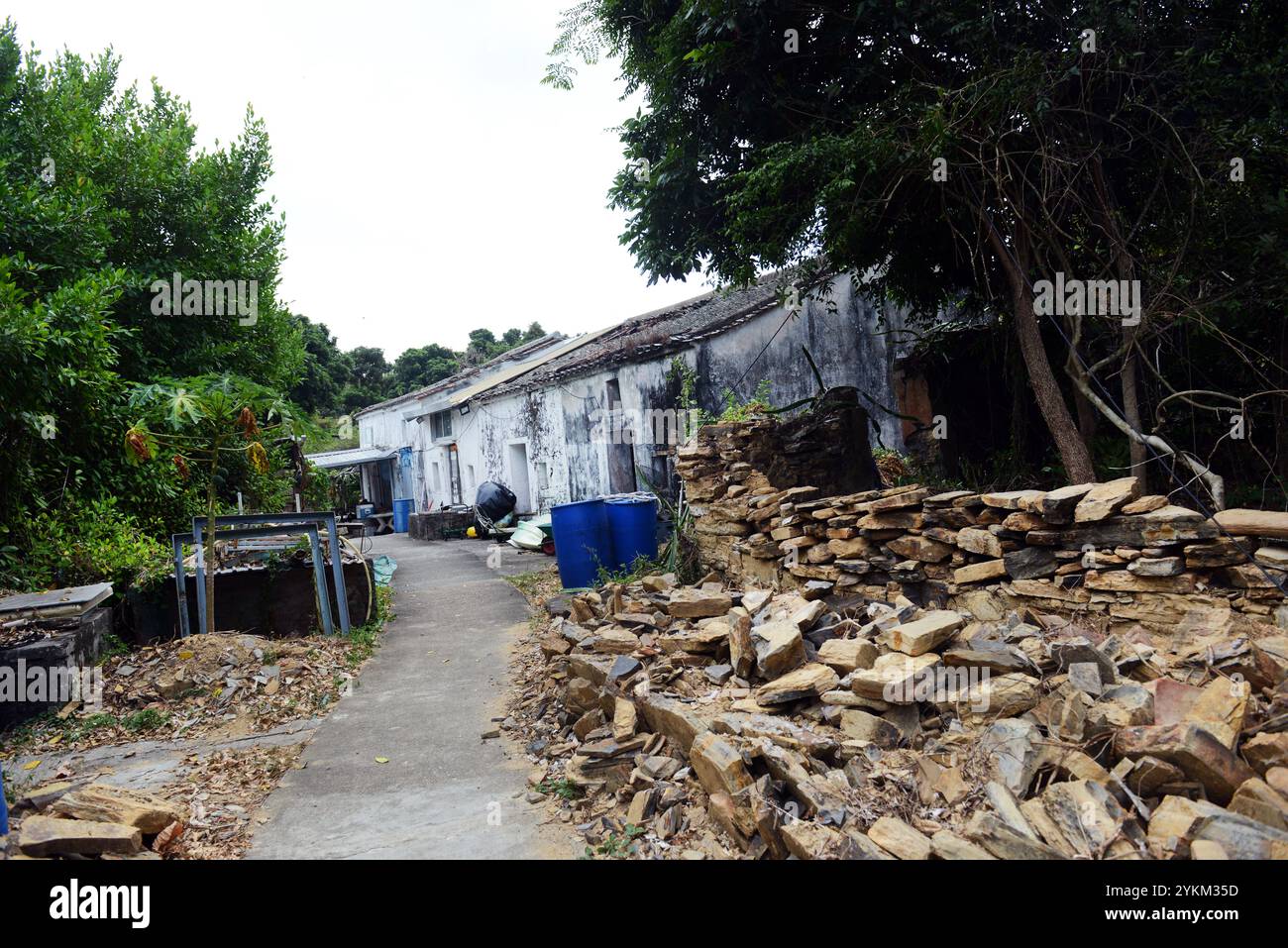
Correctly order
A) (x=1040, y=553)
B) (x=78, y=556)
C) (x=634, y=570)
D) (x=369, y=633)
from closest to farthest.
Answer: (x=1040, y=553)
(x=78, y=556)
(x=369, y=633)
(x=634, y=570)

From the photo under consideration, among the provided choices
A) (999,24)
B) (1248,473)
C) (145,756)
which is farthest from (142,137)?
(1248,473)

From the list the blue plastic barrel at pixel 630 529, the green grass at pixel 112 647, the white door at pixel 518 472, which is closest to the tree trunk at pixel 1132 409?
the blue plastic barrel at pixel 630 529

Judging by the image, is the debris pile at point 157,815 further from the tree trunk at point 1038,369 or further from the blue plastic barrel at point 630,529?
the tree trunk at point 1038,369

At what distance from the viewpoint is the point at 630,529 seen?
30.7 feet

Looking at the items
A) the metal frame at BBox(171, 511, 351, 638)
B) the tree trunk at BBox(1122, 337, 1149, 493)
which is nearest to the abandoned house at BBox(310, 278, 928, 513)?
the tree trunk at BBox(1122, 337, 1149, 493)

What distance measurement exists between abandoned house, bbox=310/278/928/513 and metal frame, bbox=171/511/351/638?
428 centimetres

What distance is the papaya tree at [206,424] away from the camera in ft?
22.2

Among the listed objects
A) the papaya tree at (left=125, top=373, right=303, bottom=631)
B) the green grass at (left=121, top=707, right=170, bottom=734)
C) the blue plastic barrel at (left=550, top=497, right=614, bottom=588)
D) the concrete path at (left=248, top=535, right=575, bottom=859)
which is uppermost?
the papaya tree at (left=125, top=373, right=303, bottom=631)

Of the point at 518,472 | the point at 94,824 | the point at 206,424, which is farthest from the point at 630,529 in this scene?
the point at 518,472

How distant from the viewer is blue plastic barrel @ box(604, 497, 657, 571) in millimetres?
9336

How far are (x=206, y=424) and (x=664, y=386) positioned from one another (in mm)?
7410

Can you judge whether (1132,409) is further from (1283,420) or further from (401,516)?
(401,516)

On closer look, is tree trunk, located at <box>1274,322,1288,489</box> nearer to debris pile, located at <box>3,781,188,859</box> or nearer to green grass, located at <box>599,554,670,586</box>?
green grass, located at <box>599,554,670,586</box>
